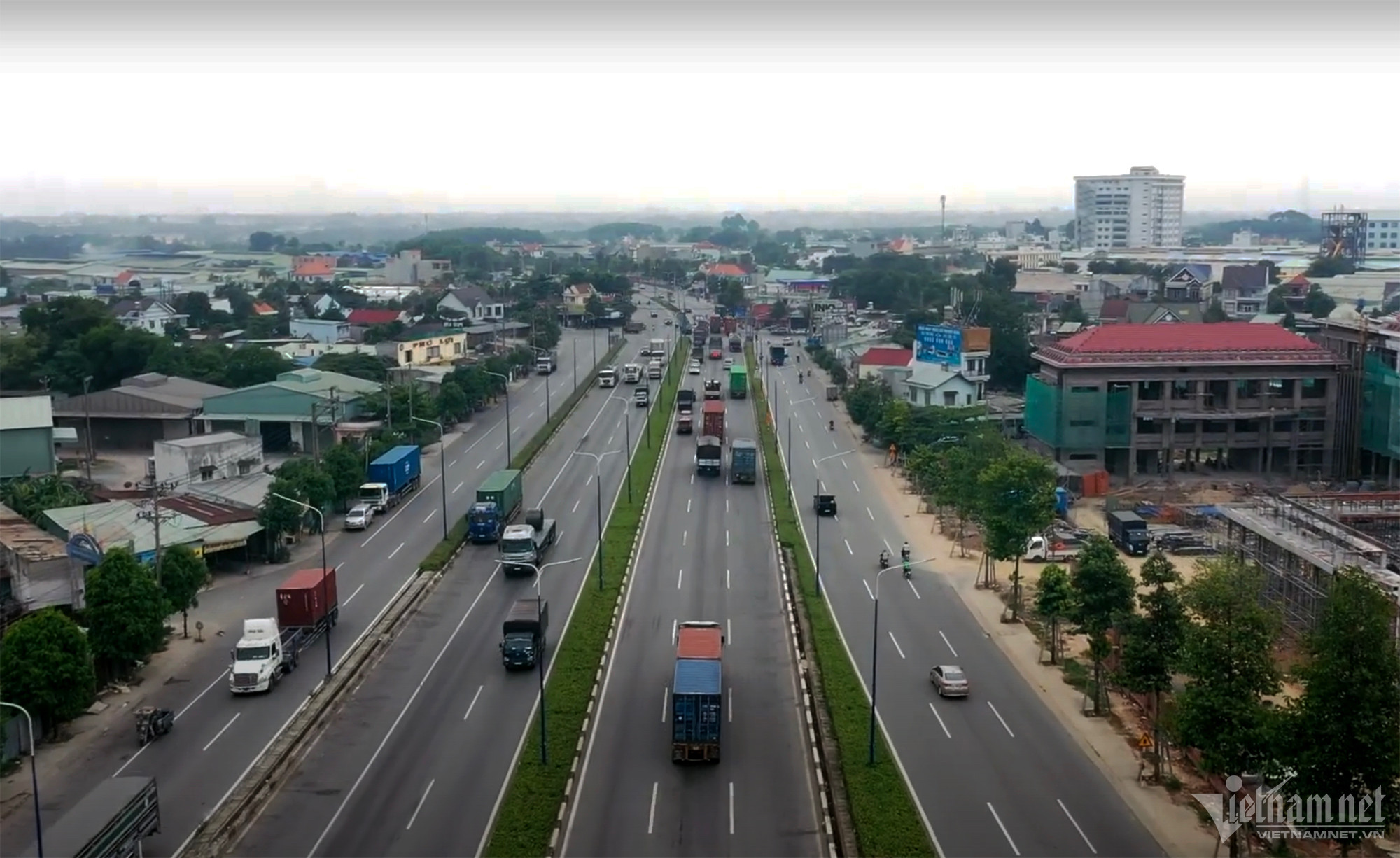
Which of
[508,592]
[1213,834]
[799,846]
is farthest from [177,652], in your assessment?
[1213,834]

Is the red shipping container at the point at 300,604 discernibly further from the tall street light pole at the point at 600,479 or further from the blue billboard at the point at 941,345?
the blue billboard at the point at 941,345

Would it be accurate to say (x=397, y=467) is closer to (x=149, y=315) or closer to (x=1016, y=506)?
(x=1016, y=506)

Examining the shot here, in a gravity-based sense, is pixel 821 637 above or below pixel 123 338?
below

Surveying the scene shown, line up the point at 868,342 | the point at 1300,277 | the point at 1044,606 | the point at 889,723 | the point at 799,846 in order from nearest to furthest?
the point at 799,846 < the point at 889,723 < the point at 1044,606 < the point at 868,342 < the point at 1300,277

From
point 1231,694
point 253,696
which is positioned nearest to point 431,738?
point 253,696

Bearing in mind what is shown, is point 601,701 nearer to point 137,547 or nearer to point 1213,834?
point 1213,834

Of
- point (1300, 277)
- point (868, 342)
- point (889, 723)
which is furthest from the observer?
point (1300, 277)
